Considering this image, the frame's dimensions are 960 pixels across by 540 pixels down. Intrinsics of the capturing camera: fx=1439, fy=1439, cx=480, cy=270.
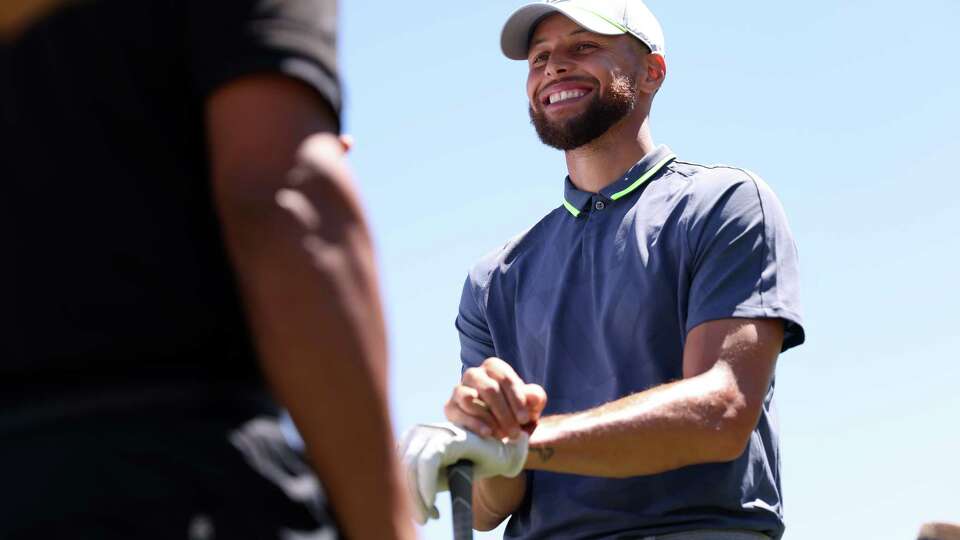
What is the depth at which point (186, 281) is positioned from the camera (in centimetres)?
142

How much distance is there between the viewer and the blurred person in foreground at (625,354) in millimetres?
3732

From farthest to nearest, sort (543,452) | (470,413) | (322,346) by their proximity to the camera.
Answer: (543,452) < (470,413) < (322,346)

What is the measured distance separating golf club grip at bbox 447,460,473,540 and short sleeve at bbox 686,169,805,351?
0.91m

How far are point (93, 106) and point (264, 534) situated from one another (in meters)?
0.46

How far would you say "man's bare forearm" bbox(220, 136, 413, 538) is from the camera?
53.8 inches

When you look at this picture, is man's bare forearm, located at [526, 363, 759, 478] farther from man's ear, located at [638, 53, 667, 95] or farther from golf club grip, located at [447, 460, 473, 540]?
man's ear, located at [638, 53, 667, 95]

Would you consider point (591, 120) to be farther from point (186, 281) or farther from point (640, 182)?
point (186, 281)

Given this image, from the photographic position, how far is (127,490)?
4.33ft

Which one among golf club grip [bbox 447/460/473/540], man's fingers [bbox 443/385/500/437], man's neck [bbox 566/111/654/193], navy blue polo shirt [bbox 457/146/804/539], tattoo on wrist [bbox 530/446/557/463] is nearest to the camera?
golf club grip [bbox 447/460/473/540]

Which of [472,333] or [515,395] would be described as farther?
[472,333]

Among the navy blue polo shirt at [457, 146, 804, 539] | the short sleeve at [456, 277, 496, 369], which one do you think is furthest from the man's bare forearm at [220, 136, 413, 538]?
the short sleeve at [456, 277, 496, 369]

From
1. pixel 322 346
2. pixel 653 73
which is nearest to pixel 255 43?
pixel 322 346

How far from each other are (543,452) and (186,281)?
239 cm

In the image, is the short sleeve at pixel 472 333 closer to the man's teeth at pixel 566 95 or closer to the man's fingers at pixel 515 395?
the man's teeth at pixel 566 95
